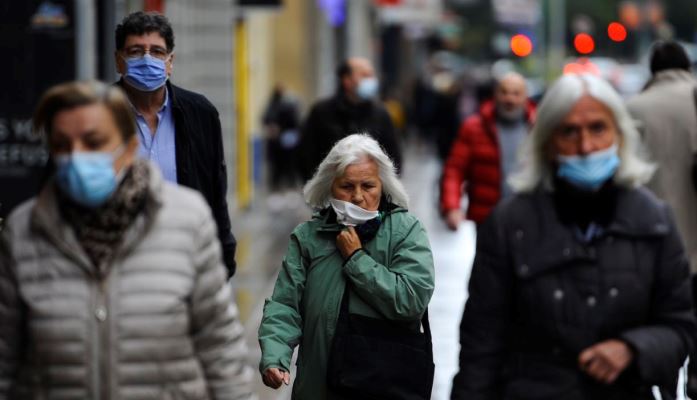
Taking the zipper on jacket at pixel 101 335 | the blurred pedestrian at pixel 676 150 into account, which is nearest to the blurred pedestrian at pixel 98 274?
the zipper on jacket at pixel 101 335

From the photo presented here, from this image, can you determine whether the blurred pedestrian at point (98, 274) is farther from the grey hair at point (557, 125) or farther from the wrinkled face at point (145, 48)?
the wrinkled face at point (145, 48)

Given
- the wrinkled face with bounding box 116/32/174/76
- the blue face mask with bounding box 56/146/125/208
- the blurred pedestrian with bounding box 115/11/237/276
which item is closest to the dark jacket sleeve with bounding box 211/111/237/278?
the blurred pedestrian with bounding box 115/11/237/276

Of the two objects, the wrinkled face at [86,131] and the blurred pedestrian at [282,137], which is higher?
the wrinkled face at [86,131]

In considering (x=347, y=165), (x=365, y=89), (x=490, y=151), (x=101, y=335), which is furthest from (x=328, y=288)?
(x=365, y=89)

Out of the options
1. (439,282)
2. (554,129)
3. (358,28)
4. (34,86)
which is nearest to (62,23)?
(34,86)

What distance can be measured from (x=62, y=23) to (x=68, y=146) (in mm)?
6939

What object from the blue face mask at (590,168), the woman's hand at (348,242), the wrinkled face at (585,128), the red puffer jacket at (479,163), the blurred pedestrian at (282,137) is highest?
the wrinkled face at (585,128)

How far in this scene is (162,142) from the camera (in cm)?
695

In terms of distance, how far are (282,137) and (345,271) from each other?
63.8ft

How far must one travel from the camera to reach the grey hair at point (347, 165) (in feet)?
19.8

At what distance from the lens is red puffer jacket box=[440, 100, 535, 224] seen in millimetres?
11219

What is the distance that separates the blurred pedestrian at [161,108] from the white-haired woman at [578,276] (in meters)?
2.38

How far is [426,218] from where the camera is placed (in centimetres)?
2295

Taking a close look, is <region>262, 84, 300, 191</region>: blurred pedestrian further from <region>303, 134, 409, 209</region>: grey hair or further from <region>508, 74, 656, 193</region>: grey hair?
<region>508, 74, 656, 193</region>: grey hair
